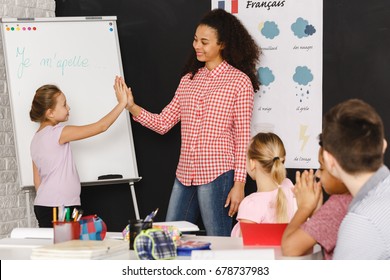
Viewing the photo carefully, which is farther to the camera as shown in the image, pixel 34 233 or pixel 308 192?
pixel 34 233

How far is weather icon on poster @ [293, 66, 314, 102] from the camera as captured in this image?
14.0 ft

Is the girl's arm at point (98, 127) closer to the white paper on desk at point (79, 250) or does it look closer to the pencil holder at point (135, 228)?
the pencil holder at point (135, 228)

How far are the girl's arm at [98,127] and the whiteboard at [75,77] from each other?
17.9 inches

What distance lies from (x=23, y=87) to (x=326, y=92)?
6.16 feet

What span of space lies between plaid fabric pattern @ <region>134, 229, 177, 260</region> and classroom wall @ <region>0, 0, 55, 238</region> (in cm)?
262

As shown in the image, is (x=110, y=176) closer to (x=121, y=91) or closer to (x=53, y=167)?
(x=53, y=167)

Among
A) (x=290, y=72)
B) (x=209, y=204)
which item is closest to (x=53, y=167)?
(x=209, y=204)

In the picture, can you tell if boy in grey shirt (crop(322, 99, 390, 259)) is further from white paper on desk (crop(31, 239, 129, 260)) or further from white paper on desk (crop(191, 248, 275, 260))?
white paper on desk (crop(31, 239, 129, 260))

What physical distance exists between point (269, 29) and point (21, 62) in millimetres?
1575

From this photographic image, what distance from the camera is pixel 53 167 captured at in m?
4.09

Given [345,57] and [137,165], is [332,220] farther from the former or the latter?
[137,165]

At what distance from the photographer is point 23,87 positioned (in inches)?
175

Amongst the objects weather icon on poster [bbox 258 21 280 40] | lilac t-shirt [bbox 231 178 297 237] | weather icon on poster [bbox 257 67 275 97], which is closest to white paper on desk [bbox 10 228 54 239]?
lilac t-shirt [bbox 231 178 297 237]

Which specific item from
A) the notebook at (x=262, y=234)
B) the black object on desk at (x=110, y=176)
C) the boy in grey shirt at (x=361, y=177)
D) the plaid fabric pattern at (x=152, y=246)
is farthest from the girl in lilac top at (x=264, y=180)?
the black object on desk at (x=110, y=176)
